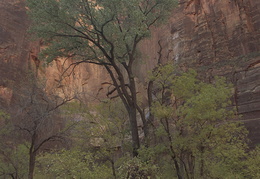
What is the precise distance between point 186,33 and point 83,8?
23510 millimetres

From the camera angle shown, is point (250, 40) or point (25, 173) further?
point (250, 40)

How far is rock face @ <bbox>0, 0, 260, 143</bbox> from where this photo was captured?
24.8 meters

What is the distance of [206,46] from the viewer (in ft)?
100

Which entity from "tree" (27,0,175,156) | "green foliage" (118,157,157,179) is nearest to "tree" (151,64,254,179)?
"green foliage" (118,157,157,179)

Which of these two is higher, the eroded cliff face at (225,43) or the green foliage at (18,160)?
the eroded cliff face at (225,43)

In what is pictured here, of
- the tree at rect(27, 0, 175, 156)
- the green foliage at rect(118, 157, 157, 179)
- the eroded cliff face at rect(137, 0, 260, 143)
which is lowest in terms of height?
the green foliage at rect(118, 157, 157, 179)

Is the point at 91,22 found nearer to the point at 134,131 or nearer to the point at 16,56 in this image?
the point at 134,131

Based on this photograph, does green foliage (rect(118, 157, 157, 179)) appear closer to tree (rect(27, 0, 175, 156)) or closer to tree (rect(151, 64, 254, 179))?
tree (rect(151, 64, 254, 179))

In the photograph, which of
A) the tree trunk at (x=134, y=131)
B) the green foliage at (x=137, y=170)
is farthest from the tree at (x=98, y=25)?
the green foliage at (x=137, y=170)

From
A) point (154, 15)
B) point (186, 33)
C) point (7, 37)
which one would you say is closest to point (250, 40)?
point (186, 33)

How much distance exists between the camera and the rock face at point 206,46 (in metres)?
24.8

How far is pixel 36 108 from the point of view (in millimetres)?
14281

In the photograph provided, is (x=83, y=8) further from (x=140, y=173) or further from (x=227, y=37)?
(x=227, y=37)

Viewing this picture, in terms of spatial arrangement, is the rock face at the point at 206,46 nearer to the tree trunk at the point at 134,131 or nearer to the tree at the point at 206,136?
the tree trunk at the point at 134,131
